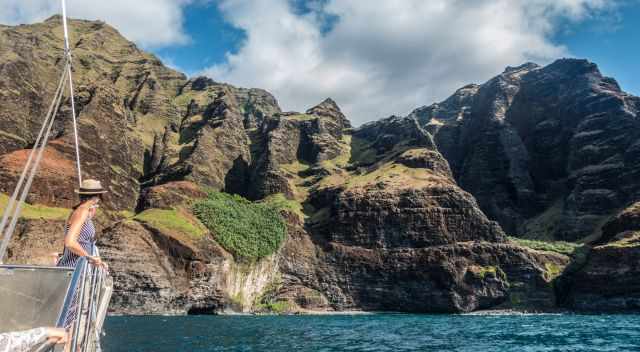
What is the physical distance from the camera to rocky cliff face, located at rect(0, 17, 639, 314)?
8638 centimetres

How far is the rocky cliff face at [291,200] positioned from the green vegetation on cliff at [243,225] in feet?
8.02

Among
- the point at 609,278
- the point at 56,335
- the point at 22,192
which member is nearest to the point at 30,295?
the point at 56,335

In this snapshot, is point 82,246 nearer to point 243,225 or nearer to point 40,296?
point 40,296

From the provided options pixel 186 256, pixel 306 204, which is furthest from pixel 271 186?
pixel 186 256

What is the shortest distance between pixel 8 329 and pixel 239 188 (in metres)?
147

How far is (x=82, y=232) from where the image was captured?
8.59m

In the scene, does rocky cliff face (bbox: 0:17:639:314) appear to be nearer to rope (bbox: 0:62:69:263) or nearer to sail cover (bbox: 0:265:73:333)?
rope (bbox: 0:62:69:263)

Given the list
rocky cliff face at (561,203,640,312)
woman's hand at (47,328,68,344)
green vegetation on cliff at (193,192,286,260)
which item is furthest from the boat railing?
rocky cliff face at (561,203,640,312)

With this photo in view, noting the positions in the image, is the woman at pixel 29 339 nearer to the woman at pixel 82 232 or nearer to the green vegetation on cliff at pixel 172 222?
the woman at pixel 82 232

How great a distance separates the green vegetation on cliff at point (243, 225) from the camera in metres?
98.2

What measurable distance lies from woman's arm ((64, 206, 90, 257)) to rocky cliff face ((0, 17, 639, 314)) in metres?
76.9

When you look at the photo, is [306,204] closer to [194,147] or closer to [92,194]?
[194,147]

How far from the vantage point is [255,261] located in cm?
9981

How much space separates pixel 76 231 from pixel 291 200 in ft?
423
